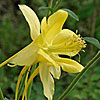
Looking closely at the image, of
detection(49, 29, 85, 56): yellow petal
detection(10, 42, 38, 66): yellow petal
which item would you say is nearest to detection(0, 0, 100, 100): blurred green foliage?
detection(49, 29, 85, 56): yellow petal

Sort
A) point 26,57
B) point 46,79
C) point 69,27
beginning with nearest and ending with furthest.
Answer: point 26,57 < point 46,79 < point 69,27

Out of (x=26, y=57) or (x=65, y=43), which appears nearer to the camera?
(x=26, y=57)

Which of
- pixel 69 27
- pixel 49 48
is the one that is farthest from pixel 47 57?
pixel 69 27

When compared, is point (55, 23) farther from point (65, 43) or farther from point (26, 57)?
point (26, 57)

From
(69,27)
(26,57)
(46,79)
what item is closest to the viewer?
(26,57)

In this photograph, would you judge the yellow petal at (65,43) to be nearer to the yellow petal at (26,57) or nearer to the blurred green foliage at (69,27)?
the yellow petal at (26,57)

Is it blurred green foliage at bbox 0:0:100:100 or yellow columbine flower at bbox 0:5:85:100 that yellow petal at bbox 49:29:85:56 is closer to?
yellow columbine flower at bbox 0:5:85:100

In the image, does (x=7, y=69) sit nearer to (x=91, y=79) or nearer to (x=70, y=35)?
(x=91, y=79)
